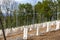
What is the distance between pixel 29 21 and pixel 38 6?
1611 centimetres

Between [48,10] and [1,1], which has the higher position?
[1,1]

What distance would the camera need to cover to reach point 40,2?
46.0 meters

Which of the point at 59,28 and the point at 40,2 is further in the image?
the point at 40,2

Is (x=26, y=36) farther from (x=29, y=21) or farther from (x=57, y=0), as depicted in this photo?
(x=57, y=0)

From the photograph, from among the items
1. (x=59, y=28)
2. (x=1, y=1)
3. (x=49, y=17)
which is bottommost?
(x=49, y=17)

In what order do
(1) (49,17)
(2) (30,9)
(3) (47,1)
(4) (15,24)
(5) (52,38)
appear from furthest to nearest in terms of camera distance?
(3) (47,1), (2) (30,9), (1) (49,17), (4) (15,24), (5) (52,38)

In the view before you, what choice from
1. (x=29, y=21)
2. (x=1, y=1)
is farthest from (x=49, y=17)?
(x=1, y=1)

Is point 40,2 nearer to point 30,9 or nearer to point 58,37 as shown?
point 30,9

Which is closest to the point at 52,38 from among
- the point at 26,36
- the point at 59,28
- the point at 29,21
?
the point at 26,36

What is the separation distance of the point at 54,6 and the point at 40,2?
3.95 meters

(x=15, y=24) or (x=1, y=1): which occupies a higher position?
(x=1, y=1)

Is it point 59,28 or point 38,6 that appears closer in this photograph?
point 59,28

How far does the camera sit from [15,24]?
28.2 metres

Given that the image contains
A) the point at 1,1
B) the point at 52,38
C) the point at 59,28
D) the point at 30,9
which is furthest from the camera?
the point at 30,9
